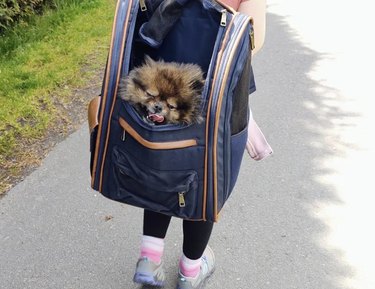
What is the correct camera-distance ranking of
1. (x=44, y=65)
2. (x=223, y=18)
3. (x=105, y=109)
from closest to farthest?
1. (x=223, y=18)
2. (x=105, y=109)
3. (x=44, y=65)

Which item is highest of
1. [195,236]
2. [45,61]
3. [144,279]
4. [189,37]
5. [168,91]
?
[189,37]

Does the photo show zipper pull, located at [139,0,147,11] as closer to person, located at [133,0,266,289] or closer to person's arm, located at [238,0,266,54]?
person's arm, located at [238,0,266,54]

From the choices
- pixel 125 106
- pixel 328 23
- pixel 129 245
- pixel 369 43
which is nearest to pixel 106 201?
pixel 129 245

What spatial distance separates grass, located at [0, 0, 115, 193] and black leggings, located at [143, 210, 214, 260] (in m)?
1.31

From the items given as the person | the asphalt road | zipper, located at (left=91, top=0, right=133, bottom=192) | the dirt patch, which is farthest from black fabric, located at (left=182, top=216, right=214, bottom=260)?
the dirt patch

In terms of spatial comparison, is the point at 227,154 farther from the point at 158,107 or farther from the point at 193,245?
the point at 193,245

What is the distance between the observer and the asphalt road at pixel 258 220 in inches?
97.0

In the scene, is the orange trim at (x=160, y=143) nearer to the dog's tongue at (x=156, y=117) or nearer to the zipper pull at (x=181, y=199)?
the dog's tongue at (x=156, y=117)

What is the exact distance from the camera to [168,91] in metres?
1.61

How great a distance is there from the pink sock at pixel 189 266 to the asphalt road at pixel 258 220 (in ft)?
0.47

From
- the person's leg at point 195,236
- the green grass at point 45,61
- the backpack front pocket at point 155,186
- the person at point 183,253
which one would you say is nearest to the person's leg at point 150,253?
the person at point 183,253

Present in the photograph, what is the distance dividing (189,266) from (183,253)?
0.07m

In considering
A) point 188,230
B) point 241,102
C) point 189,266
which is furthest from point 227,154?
point 189,266

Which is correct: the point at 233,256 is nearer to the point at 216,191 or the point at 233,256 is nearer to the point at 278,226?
the point at 278,226
